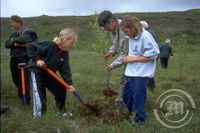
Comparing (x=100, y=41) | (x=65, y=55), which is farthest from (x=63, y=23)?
(x=65, y=55)

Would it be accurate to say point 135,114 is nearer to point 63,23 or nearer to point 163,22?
point 163,22

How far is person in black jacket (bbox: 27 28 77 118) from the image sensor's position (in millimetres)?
6830

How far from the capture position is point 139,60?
20.4 ft

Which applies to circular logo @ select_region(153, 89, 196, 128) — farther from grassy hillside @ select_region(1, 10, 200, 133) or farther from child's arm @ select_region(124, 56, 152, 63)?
child's arm @ select_region(124, 56, 152, 63)

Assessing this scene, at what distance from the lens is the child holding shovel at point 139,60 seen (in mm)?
6207

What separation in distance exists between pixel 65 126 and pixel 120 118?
4.24 ft

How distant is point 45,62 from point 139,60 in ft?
4.84

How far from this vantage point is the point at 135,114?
239 inches

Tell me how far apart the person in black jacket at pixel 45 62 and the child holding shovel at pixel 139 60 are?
877 millimetres

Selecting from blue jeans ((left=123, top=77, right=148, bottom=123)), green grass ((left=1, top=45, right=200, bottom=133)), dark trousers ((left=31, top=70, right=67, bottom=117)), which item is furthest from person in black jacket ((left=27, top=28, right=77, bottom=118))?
blue jeans ((left=123, top=77, right=148, bottom=123))

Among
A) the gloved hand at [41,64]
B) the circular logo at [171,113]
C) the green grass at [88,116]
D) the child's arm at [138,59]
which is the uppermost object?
the child's arm at [138,59]

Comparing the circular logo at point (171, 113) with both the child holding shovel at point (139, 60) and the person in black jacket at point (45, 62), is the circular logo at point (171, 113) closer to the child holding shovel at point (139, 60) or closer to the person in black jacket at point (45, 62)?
the child holding shovel at point (139, 60)

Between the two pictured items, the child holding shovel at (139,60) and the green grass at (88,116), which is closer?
the green grass at (88,116)

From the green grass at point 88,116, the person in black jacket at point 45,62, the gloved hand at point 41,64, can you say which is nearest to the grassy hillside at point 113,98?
the green grass at point 88,116
